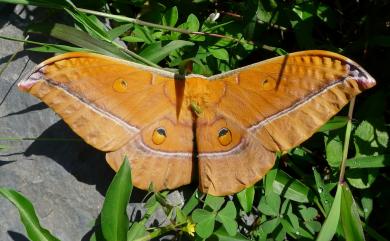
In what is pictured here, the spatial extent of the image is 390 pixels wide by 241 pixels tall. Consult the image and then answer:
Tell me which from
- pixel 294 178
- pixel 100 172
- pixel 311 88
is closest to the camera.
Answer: pixel 311 88

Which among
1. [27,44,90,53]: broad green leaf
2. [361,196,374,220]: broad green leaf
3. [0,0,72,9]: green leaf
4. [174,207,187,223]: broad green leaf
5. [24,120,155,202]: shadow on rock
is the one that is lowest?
[361,196,374,220]: broad green leaf

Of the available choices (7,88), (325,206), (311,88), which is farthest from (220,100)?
(7,88)

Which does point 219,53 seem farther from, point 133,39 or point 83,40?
point 83,40

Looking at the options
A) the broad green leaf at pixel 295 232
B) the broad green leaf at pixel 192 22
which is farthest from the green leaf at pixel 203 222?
the broad green leaf at pixel 192 22

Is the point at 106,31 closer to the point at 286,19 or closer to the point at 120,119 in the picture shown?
the point at 120,119

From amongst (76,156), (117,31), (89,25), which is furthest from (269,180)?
(89,25)

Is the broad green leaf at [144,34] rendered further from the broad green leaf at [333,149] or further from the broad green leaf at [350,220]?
the broad green leaf at [350,220]

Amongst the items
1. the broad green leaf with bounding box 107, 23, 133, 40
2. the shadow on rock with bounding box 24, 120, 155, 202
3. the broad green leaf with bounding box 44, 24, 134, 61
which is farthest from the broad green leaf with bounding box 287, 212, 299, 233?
the broad green leaf with bounding box 107, 23, 133, 40

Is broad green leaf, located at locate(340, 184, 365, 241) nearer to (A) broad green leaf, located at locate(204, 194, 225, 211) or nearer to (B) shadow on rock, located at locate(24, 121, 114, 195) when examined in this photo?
(A) broad green leaf, located at locate(204, 194, 225, 211)
